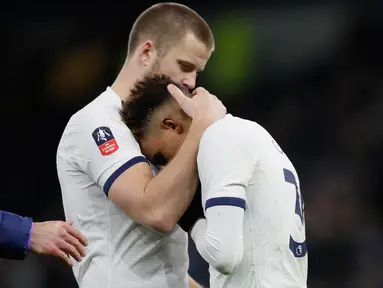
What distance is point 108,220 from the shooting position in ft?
9.96

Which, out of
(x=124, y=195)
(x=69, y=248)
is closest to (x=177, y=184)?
(x=124, y=195)

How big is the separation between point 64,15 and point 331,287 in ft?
11.7

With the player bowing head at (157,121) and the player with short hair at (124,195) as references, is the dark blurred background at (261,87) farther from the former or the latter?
the player bowing head at (157,121)

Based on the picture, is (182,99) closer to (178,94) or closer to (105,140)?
(178,94)

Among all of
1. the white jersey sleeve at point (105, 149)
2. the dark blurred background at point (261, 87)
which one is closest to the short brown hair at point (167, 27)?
the white jersey sleeve at point (105, 149)

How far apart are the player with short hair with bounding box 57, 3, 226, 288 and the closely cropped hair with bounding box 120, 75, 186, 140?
0.12 feet

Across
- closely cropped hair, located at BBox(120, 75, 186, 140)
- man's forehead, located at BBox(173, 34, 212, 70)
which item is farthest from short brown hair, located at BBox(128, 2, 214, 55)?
closely cropped hair, located at BBox(120, 75, 186, 140)

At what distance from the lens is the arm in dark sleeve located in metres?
2.99

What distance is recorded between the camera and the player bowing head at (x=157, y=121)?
2920 millimetres

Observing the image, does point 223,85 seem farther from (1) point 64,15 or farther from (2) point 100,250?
(2) point 100,250

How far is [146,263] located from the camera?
3.03 m

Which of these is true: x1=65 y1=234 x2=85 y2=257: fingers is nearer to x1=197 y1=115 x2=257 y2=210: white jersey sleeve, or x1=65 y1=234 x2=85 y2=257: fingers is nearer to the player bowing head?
the player bowing head

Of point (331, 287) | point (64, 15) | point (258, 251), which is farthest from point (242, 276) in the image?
point (64, 15)

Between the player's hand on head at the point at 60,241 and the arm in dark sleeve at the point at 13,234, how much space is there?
0.11 feet
